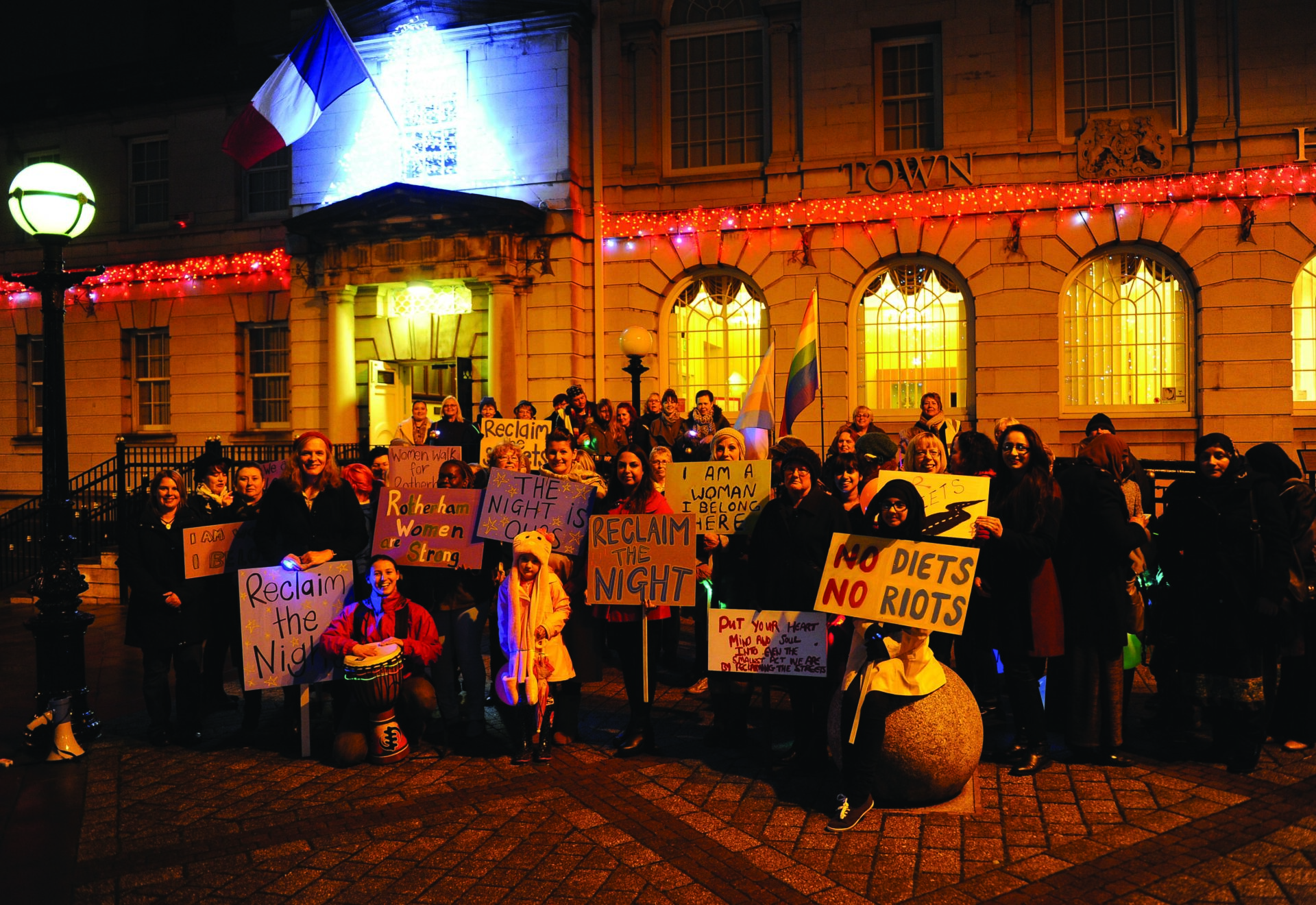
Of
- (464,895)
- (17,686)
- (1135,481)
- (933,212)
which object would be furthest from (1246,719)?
(933,212)

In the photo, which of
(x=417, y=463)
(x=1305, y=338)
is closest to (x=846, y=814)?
(x=417, y=463)

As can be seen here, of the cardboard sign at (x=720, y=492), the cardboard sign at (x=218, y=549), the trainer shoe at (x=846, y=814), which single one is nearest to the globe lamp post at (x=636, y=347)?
the cardboard sign at (x=720, y=492)

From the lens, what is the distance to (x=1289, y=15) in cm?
1574

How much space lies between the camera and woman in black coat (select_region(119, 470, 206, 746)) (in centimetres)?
693

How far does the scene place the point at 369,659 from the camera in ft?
20.8

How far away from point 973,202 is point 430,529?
12903mm

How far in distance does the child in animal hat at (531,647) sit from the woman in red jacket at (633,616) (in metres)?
0.37

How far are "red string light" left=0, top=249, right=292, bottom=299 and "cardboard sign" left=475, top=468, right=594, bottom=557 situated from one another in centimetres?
1485

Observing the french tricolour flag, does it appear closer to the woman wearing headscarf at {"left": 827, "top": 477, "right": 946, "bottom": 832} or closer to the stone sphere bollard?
the woman wearing headscarf at {"left": 827, "top": 477, "right": 946, "bottom": 832}

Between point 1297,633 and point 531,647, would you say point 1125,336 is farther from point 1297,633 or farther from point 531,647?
point 531,647

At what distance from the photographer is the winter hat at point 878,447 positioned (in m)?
9.30

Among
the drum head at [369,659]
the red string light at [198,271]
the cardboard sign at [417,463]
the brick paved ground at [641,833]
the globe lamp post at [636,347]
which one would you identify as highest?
the red string light at [198,271]

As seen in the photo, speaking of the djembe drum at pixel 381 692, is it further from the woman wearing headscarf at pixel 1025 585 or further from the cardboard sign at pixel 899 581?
the woman wearing headscarf at pixel 1025 585

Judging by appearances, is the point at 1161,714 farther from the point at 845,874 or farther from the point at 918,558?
the point at 845,874
